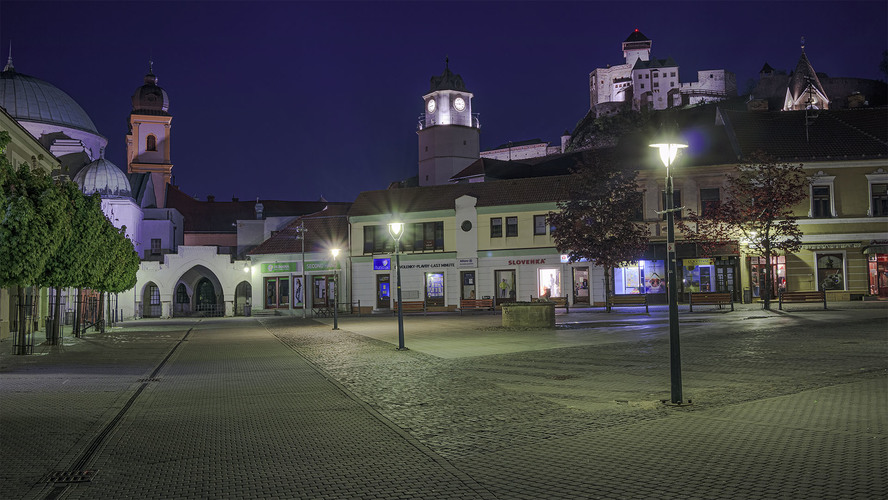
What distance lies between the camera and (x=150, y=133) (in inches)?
3570

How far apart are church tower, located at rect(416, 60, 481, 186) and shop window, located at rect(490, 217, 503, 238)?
33.7 meters

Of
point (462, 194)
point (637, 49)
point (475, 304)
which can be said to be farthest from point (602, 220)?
point (637, 49)

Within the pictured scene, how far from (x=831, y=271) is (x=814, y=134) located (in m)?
8.43

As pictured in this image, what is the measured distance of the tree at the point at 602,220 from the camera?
3659 cm

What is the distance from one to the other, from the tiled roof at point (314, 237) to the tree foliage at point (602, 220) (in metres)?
21.5

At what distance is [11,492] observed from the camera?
6832mm

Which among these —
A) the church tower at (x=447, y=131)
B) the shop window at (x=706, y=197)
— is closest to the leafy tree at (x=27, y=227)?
the shop window at (x=706, y=197)

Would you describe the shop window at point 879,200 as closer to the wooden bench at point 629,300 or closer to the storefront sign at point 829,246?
the storefront sign at point 829,246

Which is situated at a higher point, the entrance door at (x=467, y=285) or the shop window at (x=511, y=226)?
the shop window at (x=511, y=226)

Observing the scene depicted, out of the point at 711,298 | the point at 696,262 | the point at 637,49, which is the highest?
the point at 637,49

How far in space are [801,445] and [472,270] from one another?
4122 centimetres

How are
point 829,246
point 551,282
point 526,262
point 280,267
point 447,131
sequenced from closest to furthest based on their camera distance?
point 829,246 → point 551,282 → point 526,262 → point 280,267 → point 447,131

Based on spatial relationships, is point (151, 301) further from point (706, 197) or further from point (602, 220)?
point (706, 197)

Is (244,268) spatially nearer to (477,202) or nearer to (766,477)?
(477,202)
